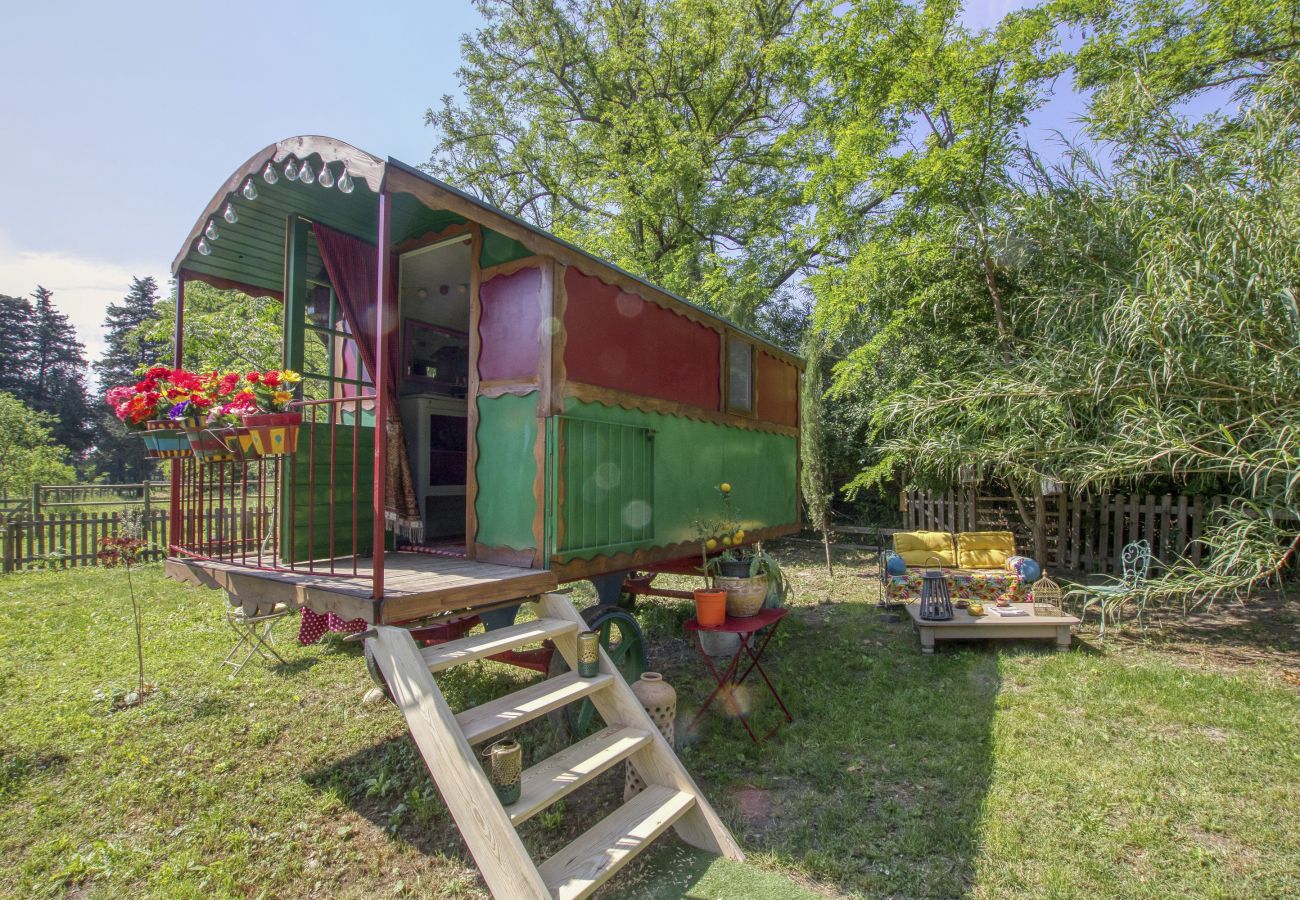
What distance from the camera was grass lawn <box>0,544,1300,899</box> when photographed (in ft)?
8.78

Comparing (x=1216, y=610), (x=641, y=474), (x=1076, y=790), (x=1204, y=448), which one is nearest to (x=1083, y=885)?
(x=1076, y=790)

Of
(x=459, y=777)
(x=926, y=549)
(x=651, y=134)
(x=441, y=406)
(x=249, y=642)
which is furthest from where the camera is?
(x=651, y=134)

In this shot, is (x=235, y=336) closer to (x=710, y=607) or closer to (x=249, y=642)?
(x=249, y=642)

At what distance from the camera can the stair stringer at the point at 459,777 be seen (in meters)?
2.08

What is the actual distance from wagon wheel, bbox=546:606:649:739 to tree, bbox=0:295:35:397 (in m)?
47.6

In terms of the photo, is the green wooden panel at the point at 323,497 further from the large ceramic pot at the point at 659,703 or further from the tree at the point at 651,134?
the tree at the point at 651,134

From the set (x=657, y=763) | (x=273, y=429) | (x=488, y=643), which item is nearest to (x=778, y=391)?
(x=657, y=763)

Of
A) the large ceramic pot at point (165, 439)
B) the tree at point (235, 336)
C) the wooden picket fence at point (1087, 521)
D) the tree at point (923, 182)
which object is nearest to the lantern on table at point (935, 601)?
the tree at point (923, 182)

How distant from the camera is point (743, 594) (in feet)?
13.6

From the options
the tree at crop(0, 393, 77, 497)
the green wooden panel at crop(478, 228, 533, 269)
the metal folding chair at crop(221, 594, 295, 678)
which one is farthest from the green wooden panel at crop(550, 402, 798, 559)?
the tree at crop(0, 393, 77, 497)

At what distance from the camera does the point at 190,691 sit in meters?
4.72

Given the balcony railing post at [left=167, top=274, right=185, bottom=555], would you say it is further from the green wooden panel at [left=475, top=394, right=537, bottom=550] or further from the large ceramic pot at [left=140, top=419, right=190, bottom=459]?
the green wooden panel at [left=475, top=394, right=537, bottom=550]

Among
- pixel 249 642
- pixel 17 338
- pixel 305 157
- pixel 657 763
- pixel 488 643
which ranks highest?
pixel 17 338

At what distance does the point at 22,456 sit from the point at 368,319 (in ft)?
52.3
